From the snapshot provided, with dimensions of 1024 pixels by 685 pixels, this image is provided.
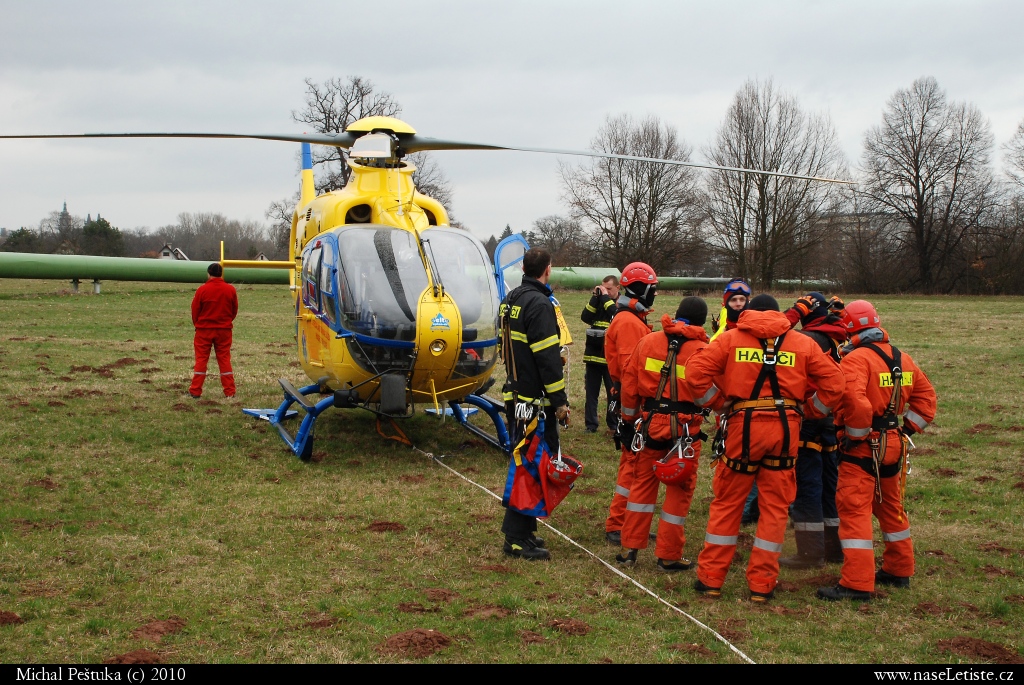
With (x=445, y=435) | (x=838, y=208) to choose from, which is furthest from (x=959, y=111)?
(x=445, y=435)

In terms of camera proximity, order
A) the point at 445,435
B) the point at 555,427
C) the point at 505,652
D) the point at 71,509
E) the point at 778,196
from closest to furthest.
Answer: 1. the point at 505,652
2. the point at 555,427
3. the point at 71,509
4. the point at 445,435
5. the point at 778,196

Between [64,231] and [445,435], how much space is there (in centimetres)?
6488

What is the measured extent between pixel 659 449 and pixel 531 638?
1912 mm

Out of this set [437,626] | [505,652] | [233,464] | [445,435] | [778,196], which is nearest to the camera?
[505,652]

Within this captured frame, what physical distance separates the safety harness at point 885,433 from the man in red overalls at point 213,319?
9226 mm

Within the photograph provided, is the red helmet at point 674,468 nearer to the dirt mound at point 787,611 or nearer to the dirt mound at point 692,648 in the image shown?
the dirt mound at point 787,611

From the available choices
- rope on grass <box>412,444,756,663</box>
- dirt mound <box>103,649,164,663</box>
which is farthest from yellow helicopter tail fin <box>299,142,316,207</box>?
dirt mound <box>103,649,164,663</box>

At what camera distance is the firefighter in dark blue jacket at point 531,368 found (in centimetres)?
612

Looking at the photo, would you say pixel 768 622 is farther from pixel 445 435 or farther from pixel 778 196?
pixel 778 196

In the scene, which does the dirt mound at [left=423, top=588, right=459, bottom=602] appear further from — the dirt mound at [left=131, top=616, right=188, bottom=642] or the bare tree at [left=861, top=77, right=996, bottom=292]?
the bare tree at [left=861, top=77, right=996, bottom=292]

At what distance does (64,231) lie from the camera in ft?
213

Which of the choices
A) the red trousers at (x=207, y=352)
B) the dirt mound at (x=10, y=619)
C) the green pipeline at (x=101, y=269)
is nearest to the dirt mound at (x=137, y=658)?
the dirt mound at (x=10, y=619)

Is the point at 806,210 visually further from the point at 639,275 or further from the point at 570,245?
the point at 639,275

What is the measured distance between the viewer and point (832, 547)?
6.44 metres
